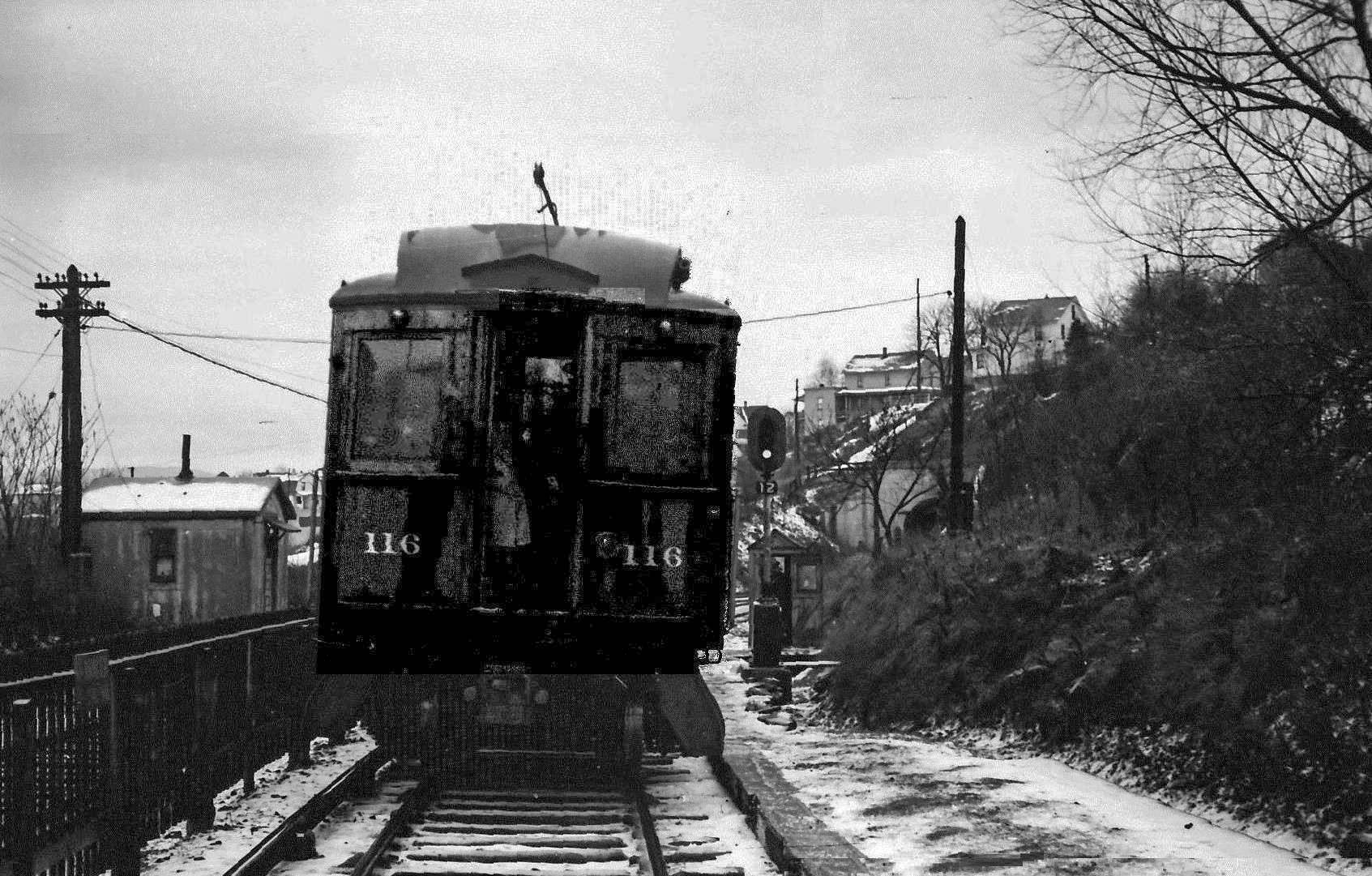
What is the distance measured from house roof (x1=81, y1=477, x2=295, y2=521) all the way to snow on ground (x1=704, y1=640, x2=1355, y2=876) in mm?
38677

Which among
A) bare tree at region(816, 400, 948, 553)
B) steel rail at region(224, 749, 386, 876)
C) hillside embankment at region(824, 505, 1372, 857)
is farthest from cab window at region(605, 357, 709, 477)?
bare tree at region(816, 400, 948, 553)

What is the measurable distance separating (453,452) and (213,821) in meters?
2.98

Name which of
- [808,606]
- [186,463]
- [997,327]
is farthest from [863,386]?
[808,606]

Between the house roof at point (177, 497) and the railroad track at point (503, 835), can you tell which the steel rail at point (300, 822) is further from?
the house roof at point (177, 497)

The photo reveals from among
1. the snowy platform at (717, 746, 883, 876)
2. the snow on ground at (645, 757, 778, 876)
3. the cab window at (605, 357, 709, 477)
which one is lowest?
the snow on ground at (645, 757, 778, 876)

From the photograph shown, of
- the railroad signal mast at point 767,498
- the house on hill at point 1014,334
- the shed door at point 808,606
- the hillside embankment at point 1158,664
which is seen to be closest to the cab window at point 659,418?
the railroad signal mast at point 767,498

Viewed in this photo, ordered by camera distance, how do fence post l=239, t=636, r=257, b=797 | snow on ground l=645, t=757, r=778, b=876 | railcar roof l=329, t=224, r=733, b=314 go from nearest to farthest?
snow on ground l=645, t=757, r=778, b=876 < railcar roof l=329, t=224, r=733, b=314 < fence post l=239, t=636, r=257, b=797

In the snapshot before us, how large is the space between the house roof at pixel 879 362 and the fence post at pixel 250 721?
331 ft

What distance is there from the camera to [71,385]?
30.4m

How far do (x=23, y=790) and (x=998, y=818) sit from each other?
5.63 meters

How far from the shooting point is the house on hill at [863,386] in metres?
103

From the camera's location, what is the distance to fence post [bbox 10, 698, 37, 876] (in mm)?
6250

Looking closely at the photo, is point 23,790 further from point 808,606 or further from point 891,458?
point 891,458

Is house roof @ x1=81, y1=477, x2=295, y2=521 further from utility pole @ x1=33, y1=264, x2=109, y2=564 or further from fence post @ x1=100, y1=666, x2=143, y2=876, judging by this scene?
fence post @ x1=100, y1=666, x2=143, y2=876
